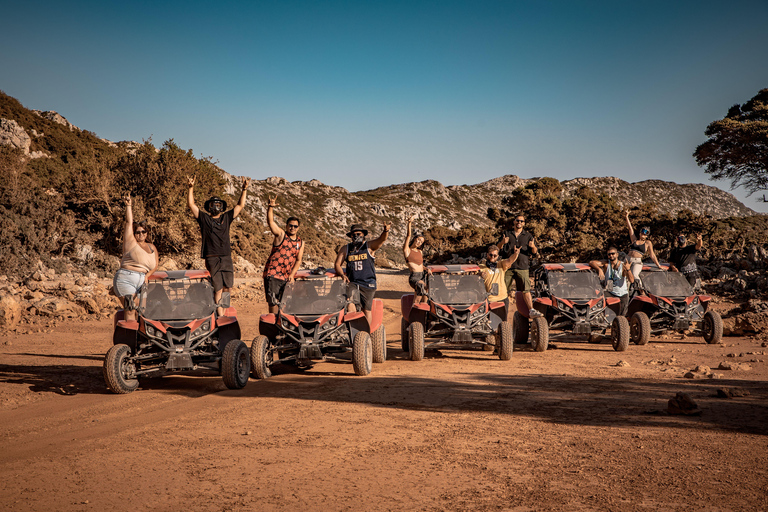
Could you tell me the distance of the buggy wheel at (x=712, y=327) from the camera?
11780 mm

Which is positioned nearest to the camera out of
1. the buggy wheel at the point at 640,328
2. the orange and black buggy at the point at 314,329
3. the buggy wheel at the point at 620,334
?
the orange and black buggy at the point at 314,329

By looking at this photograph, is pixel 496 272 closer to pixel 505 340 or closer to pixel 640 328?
pixel 505 340

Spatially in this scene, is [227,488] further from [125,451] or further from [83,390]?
[83,390]

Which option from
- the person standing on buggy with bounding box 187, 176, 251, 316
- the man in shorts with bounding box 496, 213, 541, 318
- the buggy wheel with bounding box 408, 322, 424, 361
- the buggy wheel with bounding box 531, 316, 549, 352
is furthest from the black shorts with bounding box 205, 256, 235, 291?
the buggy wheel with bounding box 531, 316, 549, 352

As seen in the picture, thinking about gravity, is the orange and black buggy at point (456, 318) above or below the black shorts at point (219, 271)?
below

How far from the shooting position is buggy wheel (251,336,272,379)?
27.1 feet

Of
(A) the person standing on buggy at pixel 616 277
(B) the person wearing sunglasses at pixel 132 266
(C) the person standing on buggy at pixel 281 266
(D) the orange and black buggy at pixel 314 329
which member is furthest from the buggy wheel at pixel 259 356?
(A) the person standing on buggy at pixel 616 277

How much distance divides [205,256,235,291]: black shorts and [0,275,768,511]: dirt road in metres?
1.45

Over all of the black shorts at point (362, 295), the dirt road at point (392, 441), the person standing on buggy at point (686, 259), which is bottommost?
the dirt road at point (392, 441)

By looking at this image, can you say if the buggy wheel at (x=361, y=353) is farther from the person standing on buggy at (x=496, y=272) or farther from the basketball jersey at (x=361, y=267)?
the person standing on buggy at (x=496, y=272)

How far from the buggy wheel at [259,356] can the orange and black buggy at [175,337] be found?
0.64ft

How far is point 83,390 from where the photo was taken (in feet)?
27.0

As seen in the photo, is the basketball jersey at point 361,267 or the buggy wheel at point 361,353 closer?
the buggy wheel at point 361,353

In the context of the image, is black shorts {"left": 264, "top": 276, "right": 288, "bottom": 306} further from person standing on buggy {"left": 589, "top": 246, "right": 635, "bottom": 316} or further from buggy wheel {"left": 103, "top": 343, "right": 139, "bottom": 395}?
person standing on buggy {"left": 589, "top": 246, "right": 635, "bottom": 316}
